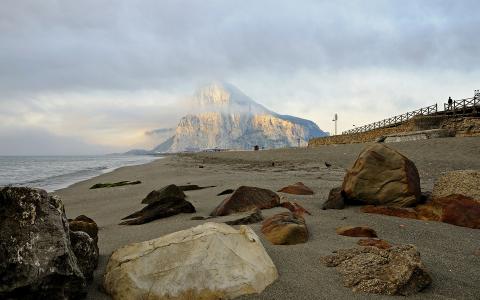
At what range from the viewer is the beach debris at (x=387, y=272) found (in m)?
2.54

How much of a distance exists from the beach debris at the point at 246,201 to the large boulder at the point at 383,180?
111 centimetres

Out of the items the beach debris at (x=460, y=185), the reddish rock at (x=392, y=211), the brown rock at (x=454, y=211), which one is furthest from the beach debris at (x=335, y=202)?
the beach debris at (x=460, y=185)

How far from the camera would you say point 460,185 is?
15.9 feet

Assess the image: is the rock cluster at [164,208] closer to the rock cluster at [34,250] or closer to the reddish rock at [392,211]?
the reddish rock at [392,211]

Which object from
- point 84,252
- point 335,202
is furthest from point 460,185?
point 84,252

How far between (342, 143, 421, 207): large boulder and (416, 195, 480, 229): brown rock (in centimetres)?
30

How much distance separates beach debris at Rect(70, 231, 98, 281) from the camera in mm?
2791

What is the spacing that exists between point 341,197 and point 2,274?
14.0ft

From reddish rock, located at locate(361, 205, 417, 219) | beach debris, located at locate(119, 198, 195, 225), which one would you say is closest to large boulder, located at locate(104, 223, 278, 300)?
beach debris, located at locate(119, 198, 195, 225)

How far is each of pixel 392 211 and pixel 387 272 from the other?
7.56 ft

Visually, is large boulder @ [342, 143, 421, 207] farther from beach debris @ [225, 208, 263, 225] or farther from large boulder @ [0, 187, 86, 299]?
large boulder @ [0, 187, 86, 299]

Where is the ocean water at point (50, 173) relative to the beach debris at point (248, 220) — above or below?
below

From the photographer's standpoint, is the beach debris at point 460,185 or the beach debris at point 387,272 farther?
the beach debris at point 460,185

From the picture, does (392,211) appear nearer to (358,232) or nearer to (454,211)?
(454,211)
